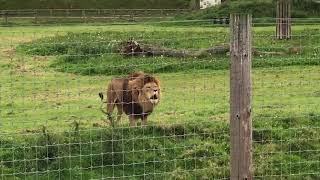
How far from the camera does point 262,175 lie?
903 centimetres

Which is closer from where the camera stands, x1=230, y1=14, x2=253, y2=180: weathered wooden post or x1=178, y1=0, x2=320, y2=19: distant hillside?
x1=230, y1=14, x2=253, y2=180: weathered wooden post

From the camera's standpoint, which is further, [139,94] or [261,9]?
[261,9]

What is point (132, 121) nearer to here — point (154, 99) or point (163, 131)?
point (154, 99)

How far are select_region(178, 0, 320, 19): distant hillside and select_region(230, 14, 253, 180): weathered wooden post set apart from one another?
38.0 m

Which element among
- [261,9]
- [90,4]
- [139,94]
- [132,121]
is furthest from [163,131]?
[90,4]

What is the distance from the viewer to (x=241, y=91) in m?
6.77

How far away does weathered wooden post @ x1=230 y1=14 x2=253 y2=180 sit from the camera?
6.74 meters

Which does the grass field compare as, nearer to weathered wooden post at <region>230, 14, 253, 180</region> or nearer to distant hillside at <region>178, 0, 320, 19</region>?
weathered wooden post at <region>230, 14, 253, 180</region>

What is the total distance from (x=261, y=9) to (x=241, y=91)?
1557 inches

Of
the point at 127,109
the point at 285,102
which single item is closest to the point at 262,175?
the point at 127,109

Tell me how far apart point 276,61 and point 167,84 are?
16.6 ft

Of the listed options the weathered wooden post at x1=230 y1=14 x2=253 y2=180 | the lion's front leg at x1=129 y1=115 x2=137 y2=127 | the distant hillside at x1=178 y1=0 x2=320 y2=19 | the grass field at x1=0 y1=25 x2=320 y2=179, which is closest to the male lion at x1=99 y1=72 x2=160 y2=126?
the lion's front leg at x1=129 y1=115 x2=137 y2=127

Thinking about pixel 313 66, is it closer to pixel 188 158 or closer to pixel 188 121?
pixel 188 121

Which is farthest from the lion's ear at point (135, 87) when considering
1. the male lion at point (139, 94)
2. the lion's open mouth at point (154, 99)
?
the lion's open mouth at point (154, 99)
